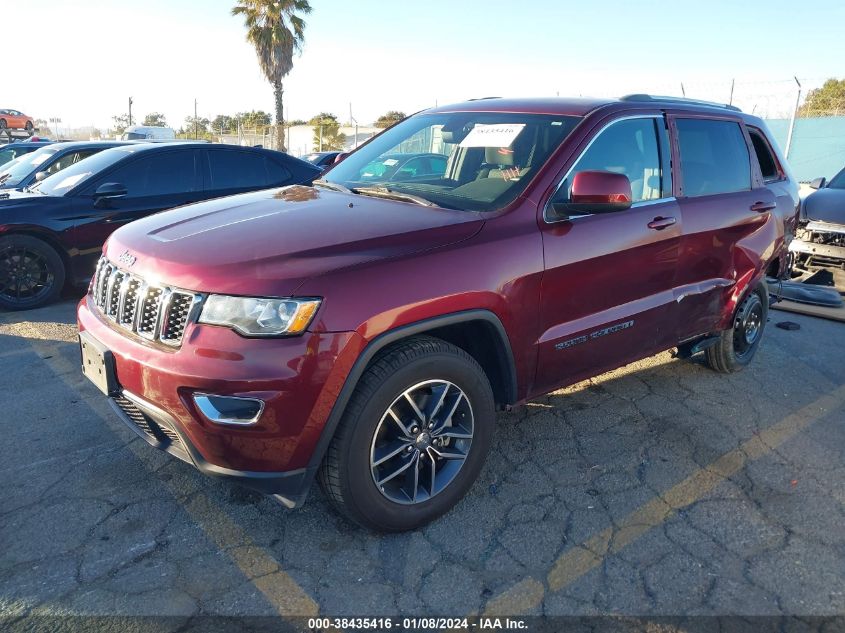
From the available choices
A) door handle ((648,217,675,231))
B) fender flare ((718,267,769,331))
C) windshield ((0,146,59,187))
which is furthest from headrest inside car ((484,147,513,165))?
windshield ((0,146,59,187))

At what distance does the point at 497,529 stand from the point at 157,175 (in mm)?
5543

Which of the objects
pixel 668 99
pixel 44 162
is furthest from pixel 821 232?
pixel 44 162

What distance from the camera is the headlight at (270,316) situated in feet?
7.50

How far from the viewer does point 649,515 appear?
2.98m

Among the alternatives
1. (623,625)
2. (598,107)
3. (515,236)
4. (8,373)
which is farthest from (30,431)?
(598,107)

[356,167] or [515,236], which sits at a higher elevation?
[356,167]

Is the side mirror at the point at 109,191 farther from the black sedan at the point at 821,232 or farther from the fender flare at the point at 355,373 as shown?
the black sedan at the point at 821,232

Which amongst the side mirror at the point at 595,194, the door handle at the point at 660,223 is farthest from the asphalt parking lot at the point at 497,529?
the side mirror at the point at 595,194

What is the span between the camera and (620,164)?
3.52m

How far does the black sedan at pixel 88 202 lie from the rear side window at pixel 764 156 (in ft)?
16.6

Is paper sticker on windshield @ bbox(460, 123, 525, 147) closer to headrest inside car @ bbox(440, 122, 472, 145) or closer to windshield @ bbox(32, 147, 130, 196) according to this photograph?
headrest inside car @ bbox(440, 122, 472, 145)

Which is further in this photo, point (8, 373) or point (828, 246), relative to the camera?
point (828, 246)

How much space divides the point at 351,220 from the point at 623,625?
1.95 meters

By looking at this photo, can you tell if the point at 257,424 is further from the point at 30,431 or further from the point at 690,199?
the point at 690,199
